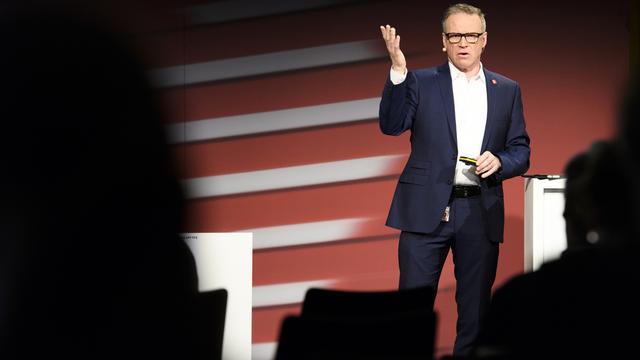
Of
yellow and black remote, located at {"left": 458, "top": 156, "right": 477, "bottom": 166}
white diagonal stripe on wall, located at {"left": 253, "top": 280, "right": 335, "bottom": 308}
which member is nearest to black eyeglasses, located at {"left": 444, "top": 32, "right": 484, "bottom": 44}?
yellow and black remote, located at {"left": 458, "top": 156, "right": 477, "bottom": 166}

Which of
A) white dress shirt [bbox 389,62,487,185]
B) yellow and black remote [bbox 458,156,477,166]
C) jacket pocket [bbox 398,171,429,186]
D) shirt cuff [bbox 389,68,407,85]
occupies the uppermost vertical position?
shirt cuff [bbox 389,68,407,85]

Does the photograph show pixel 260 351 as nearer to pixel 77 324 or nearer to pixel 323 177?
pixel 323 177

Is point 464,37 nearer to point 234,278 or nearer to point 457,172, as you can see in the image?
point 457,172

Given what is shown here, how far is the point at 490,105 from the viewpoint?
384cm

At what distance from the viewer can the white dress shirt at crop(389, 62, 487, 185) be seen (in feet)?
12.4

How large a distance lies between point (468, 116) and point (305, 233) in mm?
1884

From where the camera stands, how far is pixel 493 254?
382cm

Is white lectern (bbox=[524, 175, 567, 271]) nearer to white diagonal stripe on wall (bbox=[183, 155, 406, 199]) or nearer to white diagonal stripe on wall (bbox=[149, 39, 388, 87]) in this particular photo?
white diagonal stripe on wall (bbox=[183, 155, 406, 199])

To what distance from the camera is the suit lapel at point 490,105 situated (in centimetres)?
380

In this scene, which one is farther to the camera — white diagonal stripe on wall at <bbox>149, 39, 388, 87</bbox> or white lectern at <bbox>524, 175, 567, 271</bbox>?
white diagonal stripe on wall at <bbox>149, 39, 388, 87</bbox>

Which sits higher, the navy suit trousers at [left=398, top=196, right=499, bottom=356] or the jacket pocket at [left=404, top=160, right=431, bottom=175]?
the jacket pocket at [left=404, top=160, right=431, bottom=175]

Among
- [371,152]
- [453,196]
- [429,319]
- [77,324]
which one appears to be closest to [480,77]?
[453,196]

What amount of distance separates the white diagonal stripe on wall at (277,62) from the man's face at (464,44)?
145 cm

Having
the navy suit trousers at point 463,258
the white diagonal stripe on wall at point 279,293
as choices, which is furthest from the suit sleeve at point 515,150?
the white diagonal stripe on wall at point 279,293
